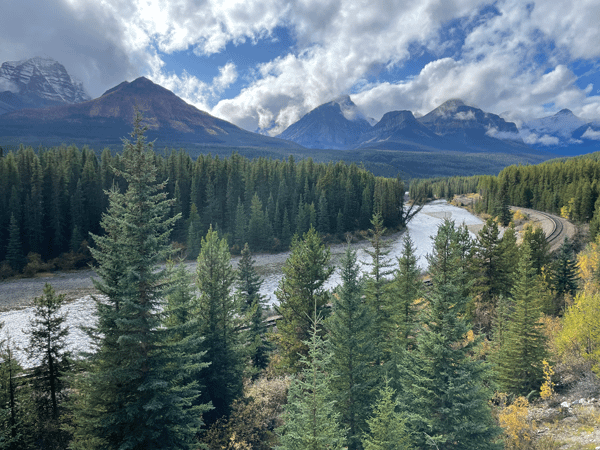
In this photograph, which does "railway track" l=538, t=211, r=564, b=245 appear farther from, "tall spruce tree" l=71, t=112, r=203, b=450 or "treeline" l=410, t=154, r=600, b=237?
"tall spruce tree" l=71, t=112, r=203, b=450

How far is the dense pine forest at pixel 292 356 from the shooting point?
11672 millimetres

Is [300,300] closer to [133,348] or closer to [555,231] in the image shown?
[133,348]

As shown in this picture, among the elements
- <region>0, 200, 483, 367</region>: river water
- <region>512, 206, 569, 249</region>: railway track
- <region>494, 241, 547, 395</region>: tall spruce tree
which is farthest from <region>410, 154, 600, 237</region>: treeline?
<region>494, 241, 547, 395</region>: tall spruce tree

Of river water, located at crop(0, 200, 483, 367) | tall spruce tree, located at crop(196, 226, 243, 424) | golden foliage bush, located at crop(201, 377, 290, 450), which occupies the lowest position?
river water, located at crop(0, 200, 483, 367)

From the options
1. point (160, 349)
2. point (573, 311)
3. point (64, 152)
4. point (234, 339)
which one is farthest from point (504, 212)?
point (64, 152)

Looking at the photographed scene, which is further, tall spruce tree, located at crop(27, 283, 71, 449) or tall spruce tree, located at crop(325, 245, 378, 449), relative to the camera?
tall spruce tree, located at crop(27, 283, 71, 449)

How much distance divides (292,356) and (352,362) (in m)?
7.80

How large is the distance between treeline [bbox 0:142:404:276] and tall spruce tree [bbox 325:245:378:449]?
4351 centimetres

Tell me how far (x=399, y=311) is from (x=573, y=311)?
51.0 feet

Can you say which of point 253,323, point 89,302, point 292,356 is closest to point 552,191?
point 253,323

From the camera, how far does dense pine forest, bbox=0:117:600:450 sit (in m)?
11.7

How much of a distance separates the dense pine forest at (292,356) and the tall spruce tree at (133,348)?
59 mm

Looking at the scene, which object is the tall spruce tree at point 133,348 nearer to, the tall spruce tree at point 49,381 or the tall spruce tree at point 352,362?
the tall spruce tree at point 49,381

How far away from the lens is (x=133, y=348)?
38.7 ft
